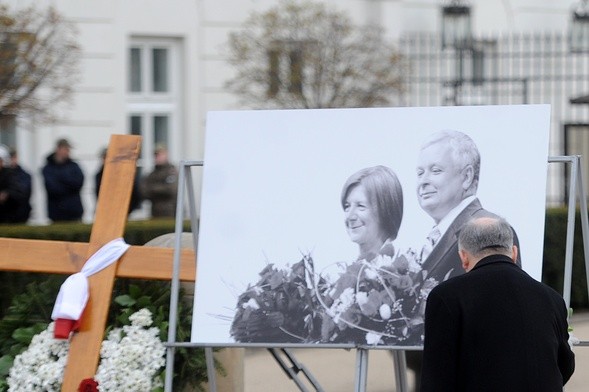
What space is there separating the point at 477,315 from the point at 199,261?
1.72 metres

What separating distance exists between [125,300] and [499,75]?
48.2 feet

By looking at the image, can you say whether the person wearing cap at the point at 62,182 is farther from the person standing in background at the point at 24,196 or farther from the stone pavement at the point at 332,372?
the stone pavement at the point at 332,372

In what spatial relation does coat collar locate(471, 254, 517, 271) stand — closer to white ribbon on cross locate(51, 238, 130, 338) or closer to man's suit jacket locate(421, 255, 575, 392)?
man's suit jacket locate(421, 255, 575, 392)

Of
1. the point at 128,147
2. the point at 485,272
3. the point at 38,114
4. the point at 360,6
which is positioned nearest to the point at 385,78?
the point at 360,6

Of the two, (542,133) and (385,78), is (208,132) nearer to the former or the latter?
(542,133)

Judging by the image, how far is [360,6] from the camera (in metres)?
18.2

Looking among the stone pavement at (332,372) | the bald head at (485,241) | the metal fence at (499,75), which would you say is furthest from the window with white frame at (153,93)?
the bald head at (485,241)

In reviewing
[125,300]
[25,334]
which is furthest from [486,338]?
[25,334]

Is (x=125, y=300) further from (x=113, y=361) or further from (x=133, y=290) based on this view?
(x=113, y=361)

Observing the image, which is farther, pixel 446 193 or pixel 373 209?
pixel 373 209

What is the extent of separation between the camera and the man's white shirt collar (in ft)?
17.3

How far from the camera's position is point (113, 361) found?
5746mm

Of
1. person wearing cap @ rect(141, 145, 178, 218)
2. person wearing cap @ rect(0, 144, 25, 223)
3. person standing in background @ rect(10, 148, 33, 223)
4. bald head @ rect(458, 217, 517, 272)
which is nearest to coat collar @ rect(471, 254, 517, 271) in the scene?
bald head @ rect(458, 217, 517, 272)

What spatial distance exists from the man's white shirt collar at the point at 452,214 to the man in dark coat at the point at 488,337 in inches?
42.4
